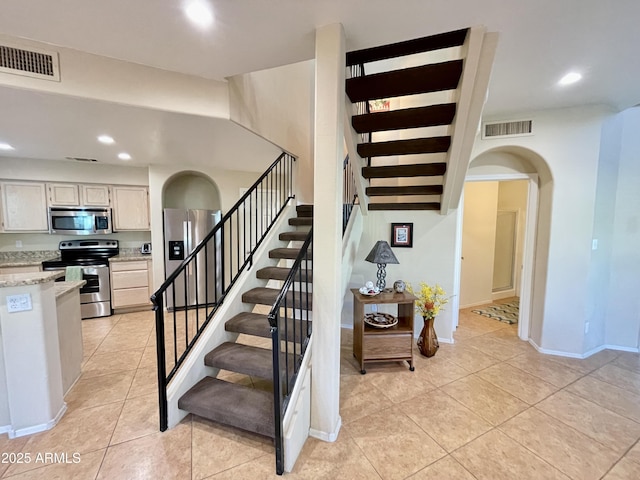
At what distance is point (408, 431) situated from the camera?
1988mm

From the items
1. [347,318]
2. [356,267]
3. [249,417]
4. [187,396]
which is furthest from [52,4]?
[347,318]

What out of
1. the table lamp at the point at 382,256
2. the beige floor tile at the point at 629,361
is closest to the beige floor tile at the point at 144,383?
the table lamp at the point at 382,256

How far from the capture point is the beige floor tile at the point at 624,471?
1.64 metres

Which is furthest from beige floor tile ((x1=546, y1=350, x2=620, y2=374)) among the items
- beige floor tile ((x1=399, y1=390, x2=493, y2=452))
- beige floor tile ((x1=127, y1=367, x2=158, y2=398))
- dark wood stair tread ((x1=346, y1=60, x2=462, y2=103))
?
beige floor tile ((x1=127, y1=367, x2=158, y2=398))

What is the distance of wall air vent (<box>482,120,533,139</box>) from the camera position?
3.15m

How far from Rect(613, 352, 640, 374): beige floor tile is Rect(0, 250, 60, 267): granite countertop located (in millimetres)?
7653

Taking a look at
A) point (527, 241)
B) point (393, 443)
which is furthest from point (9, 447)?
point (527, 241)

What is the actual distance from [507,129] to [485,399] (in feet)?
9.83

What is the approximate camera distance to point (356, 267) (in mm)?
3801

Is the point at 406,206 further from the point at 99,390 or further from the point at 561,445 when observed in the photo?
the point at 99,390

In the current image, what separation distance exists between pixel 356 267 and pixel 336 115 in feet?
8.06

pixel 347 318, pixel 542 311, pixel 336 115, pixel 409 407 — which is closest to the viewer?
pixel 336 115

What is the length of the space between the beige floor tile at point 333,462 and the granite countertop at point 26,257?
473 centimetres

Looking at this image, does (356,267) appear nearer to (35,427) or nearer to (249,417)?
(249,417)
